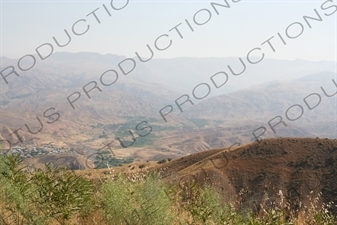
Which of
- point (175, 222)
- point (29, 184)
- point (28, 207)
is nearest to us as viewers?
point (28, 207)

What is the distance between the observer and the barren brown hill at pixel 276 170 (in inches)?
1380

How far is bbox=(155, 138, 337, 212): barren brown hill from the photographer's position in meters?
35.1

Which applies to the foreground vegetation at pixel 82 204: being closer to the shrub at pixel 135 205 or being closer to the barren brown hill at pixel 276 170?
the shrub at pixel 135 205

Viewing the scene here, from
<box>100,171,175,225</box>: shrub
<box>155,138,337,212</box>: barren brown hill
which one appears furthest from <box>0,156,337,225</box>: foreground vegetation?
<box>155,138,337,212</box>: barren brown hill

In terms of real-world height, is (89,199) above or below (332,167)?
above

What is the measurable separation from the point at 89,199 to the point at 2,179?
174 centimetres

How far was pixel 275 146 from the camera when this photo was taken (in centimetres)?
4631

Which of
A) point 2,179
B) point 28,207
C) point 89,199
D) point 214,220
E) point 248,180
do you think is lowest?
point 248,180

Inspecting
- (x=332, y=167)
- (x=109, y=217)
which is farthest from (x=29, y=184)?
(x=332, y=167)

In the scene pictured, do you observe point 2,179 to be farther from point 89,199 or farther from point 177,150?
point 177,150

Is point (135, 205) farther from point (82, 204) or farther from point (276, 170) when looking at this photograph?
point (276, 170)

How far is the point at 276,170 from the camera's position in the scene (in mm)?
40188

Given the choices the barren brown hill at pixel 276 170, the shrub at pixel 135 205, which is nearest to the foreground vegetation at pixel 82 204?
the shrub at pixel 135 205

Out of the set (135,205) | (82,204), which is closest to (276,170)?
(135,205)
